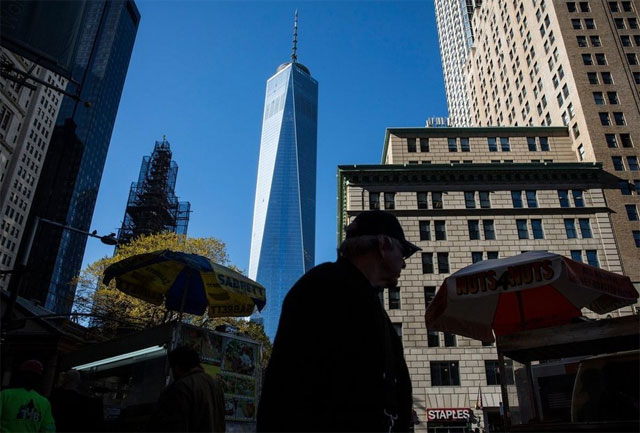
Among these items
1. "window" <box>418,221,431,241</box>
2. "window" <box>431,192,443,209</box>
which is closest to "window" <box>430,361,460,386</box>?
"window" <box>418,221,431,241</box>

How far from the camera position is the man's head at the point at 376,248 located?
261cm

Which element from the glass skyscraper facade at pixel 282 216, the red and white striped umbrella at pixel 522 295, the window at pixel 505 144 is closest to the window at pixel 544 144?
the window at pixel 505 144

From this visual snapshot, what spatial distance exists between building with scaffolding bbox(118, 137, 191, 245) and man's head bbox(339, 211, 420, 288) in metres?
77.0

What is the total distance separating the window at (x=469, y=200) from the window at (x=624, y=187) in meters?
15.4

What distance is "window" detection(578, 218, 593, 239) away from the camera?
43.8 meters

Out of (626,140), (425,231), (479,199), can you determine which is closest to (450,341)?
(425,231)

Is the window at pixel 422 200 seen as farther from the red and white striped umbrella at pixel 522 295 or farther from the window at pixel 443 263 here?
the red and white striped umbrella at pixel 522 295

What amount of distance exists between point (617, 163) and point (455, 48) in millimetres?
80443

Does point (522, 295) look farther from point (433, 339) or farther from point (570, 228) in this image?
point (570, 228)

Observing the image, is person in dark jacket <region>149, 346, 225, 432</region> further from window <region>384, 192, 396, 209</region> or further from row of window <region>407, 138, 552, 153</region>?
row of window <region>407, 138, 552, 153</region>

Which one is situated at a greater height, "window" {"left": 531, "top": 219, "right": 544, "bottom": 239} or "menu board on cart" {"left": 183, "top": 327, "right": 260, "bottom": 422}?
"window" {"left": 531, "top": 219, "right": 544, "bottom": 239}

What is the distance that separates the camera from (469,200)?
1821 inches

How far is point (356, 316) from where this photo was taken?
2.03m

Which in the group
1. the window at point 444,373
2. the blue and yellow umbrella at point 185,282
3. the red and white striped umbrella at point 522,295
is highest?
the window at point 444,373
